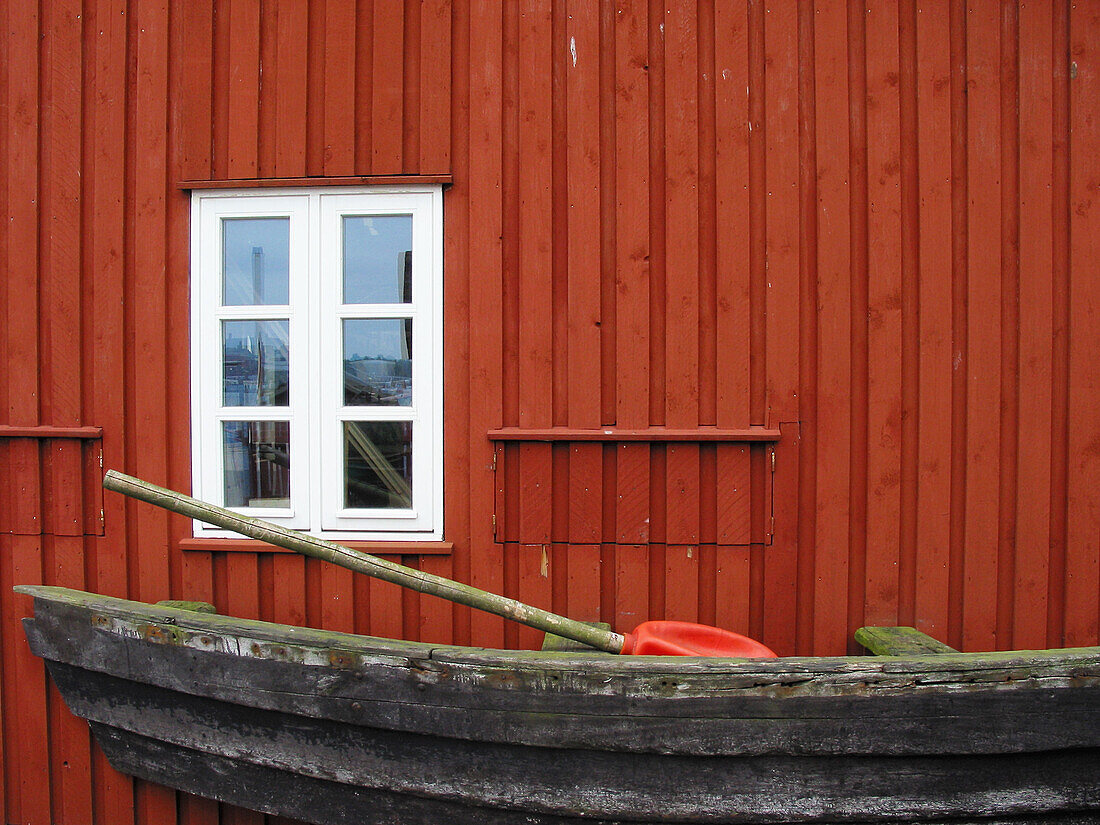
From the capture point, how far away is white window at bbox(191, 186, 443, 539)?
2.60m

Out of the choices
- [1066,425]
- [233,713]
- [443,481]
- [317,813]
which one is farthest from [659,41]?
[317,813]

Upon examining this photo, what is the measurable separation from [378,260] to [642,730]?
212 cm

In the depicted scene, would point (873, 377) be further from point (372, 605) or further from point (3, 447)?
point (3, 447)

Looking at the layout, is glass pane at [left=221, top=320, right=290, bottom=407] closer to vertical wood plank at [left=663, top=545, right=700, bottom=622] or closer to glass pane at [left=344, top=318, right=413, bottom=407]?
glass pane at [left=344, top=318, right=413, bottom=407]

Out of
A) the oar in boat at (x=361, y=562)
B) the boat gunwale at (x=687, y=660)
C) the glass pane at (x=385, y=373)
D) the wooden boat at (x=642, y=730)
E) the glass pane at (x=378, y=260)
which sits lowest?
the wooden boat at (x=642, y=730)

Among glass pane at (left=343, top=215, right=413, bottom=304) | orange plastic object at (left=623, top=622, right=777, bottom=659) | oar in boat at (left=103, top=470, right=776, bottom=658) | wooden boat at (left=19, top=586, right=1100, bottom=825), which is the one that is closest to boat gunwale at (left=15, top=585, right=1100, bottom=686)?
wooden boat at (left=19, top=586, right=1100, bottom=825)

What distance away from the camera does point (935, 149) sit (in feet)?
8.24

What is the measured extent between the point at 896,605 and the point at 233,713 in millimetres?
2627

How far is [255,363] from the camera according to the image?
106 inches

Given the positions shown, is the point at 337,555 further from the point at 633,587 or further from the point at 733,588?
the point at 733,588

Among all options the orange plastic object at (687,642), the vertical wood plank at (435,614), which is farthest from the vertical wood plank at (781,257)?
the vertical wood plank at (435,614)

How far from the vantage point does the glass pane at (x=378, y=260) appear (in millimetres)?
2631

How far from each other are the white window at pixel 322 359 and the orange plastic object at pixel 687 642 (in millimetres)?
1007

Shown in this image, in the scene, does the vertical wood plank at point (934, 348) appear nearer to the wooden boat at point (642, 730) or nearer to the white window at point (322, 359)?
the wooden boat at point (642, 730)
